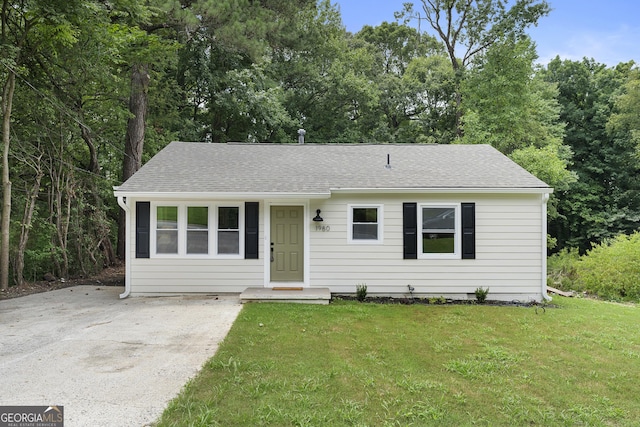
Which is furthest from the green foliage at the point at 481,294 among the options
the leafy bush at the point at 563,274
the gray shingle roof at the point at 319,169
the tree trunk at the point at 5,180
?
the tree trunk at the point at 5,180

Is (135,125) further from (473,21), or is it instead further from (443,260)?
(473,21)

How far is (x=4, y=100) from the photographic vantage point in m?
8.59

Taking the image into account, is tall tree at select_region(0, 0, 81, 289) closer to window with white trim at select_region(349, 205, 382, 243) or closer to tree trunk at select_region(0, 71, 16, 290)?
tree trunk at select_region(0, 71, 16, 290)

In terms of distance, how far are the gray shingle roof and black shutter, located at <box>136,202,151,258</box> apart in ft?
1.53

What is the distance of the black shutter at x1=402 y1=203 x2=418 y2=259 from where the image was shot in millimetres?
8305

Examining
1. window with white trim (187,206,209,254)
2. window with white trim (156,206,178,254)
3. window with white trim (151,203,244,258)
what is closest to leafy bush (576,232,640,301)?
window with white trim (151,203,244,258)

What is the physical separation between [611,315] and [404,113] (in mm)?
16918

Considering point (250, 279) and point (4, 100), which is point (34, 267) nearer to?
point (4, 100)

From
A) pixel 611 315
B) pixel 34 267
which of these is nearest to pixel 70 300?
pixel 34 267

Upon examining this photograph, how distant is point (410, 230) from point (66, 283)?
30.3 feet

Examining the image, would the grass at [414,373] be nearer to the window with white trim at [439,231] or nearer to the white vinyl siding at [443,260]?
the white vinyl siding at [443,260]

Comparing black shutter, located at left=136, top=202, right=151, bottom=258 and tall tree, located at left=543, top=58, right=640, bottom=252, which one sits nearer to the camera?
black shutter, located at left=136, top=202, right=151, bottom=258

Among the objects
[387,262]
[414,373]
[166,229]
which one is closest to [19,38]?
[166,229]

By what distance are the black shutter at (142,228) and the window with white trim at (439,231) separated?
607 cm
